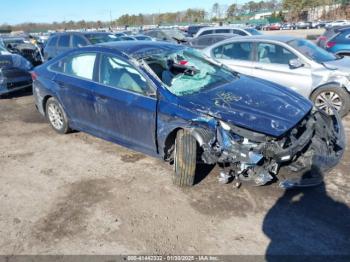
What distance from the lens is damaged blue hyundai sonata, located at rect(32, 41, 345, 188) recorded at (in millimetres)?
3584

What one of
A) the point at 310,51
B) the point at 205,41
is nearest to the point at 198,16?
the point at 205,41

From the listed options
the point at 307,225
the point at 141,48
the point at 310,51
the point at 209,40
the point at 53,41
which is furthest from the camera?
the point at 209,40

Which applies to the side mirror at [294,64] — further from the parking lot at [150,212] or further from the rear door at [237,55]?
the parking lot at [150,212]

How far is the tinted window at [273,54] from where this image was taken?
6.51m

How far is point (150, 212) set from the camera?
353cm

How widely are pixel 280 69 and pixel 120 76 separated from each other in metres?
3.55

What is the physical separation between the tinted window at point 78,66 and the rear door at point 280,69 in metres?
3.55

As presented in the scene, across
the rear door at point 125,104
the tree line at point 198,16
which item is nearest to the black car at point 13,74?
the rear door at point 125,104

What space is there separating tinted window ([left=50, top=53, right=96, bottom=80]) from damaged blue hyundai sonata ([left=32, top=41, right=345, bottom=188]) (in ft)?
0.06

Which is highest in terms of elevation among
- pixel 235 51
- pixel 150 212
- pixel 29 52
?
pixel 235 51

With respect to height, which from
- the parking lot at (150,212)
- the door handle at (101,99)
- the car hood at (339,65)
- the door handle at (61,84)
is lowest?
the parking lot at (150,212)

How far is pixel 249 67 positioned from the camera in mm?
6906

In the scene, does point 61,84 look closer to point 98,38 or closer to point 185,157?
point 185,157

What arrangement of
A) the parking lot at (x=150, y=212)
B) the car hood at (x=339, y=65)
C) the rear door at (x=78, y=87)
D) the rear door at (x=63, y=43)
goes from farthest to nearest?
1. the rear door at (x=63, y=43)
2. the car hood at (x=339, y=65)
3. the rear door at (x=78, y=87)
4. the parking lot at (x=150, y=212)
